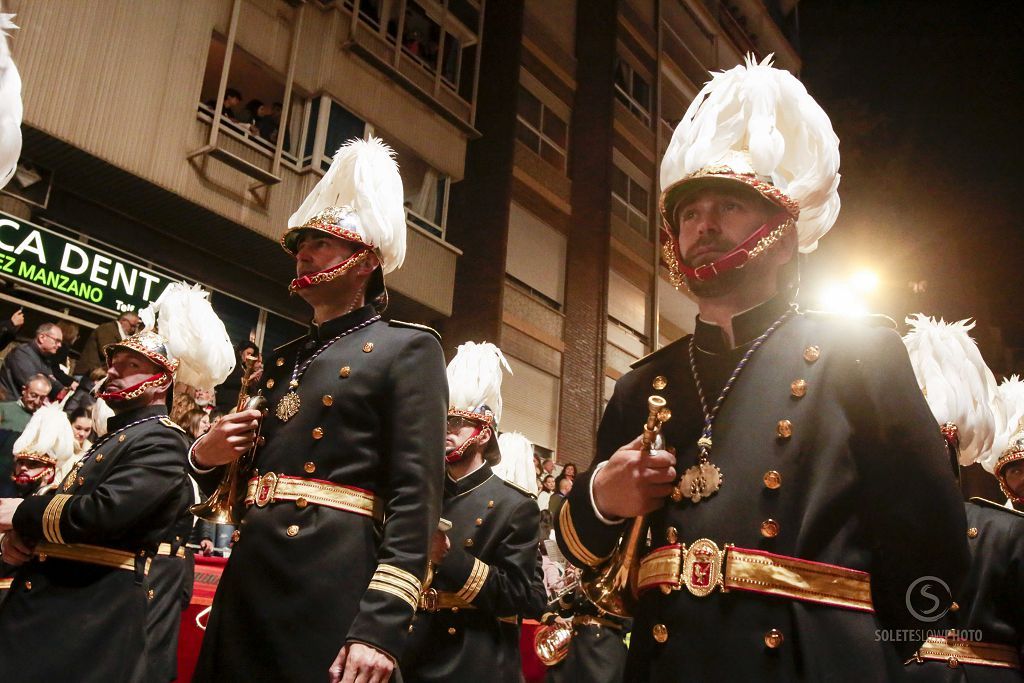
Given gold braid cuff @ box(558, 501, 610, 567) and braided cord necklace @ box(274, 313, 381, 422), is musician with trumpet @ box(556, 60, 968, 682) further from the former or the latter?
braided cord necklace @ box(274, 313, 381, 422)

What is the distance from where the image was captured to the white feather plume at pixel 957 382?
15.6 ft

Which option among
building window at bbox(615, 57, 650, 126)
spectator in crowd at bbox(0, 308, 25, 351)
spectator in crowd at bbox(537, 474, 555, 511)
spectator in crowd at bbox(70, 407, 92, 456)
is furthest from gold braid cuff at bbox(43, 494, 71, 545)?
building window at bbox(615, 57, 650, 126)

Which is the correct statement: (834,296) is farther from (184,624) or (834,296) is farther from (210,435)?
(210,435)

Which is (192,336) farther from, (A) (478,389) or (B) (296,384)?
(B) (296,384)

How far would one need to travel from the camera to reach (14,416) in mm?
9570

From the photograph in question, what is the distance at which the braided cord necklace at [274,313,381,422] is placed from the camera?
3.22m

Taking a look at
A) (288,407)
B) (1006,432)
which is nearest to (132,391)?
(288,407)

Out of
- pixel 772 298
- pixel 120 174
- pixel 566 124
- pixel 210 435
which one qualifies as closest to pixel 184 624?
pixel 210 435

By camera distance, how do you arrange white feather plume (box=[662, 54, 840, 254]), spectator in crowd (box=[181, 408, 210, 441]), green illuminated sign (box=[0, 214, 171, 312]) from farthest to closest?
1. green illuminated sign (box=[0, 214, 171, 312])
2. spectator in crowd (box=[181, 408, 210, 441])
3. white feather plume (box=[662, 54, 840, 254])

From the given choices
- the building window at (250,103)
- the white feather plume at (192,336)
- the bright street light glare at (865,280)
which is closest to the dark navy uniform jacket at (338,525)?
the white feather plume at (192,336)

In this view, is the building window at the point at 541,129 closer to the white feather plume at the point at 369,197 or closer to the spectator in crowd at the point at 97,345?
the spectator in crowd at the point at 97,345

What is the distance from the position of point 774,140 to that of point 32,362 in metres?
10.2

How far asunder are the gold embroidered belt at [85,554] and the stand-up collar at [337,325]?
196 centimetres

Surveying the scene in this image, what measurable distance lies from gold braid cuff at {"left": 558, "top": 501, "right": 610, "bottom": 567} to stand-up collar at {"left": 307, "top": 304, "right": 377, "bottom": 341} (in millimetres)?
1368
